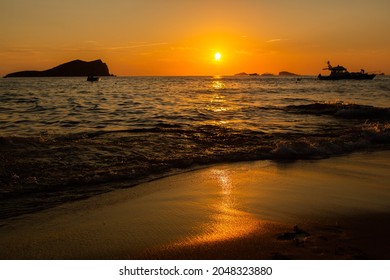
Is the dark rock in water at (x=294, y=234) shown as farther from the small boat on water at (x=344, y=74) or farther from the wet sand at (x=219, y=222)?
the small boat on water at (x=344, y=74)

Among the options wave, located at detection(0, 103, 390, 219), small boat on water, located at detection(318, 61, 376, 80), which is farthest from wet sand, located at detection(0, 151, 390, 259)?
small boat on water, located at detection(318, 61, 376, 80)

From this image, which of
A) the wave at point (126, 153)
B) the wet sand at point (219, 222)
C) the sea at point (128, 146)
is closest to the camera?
the wet sand at point (219, 222)

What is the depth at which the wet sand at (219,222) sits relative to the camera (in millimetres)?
4188

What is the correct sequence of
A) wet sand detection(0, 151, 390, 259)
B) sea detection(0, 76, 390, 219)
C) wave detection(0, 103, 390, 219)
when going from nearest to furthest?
1. wet sand detection(0, 151, 390, 259)
2. wave detection(0, 103, 390, 219)
3. sea detection(0, 76, 390, 219)

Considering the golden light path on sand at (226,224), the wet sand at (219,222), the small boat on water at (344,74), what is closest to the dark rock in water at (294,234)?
the wet sand at (219,222)

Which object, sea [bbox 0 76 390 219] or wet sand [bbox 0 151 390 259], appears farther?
sea [bbox 0 76 390 219]

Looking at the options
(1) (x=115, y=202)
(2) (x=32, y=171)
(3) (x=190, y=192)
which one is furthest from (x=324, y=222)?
(2) (x=32, y=171)

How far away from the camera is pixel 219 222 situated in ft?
16.9

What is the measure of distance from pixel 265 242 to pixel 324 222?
4.13 ft

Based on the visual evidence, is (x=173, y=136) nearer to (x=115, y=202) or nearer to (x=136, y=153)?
(x=136, y=153)

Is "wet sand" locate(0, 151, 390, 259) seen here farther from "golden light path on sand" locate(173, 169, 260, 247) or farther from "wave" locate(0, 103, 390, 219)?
"wave" locate(0, 103, 390, 219)

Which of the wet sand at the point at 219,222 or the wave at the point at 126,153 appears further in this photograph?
the wave at the point at 126,153

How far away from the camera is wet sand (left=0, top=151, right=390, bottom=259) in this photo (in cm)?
419
